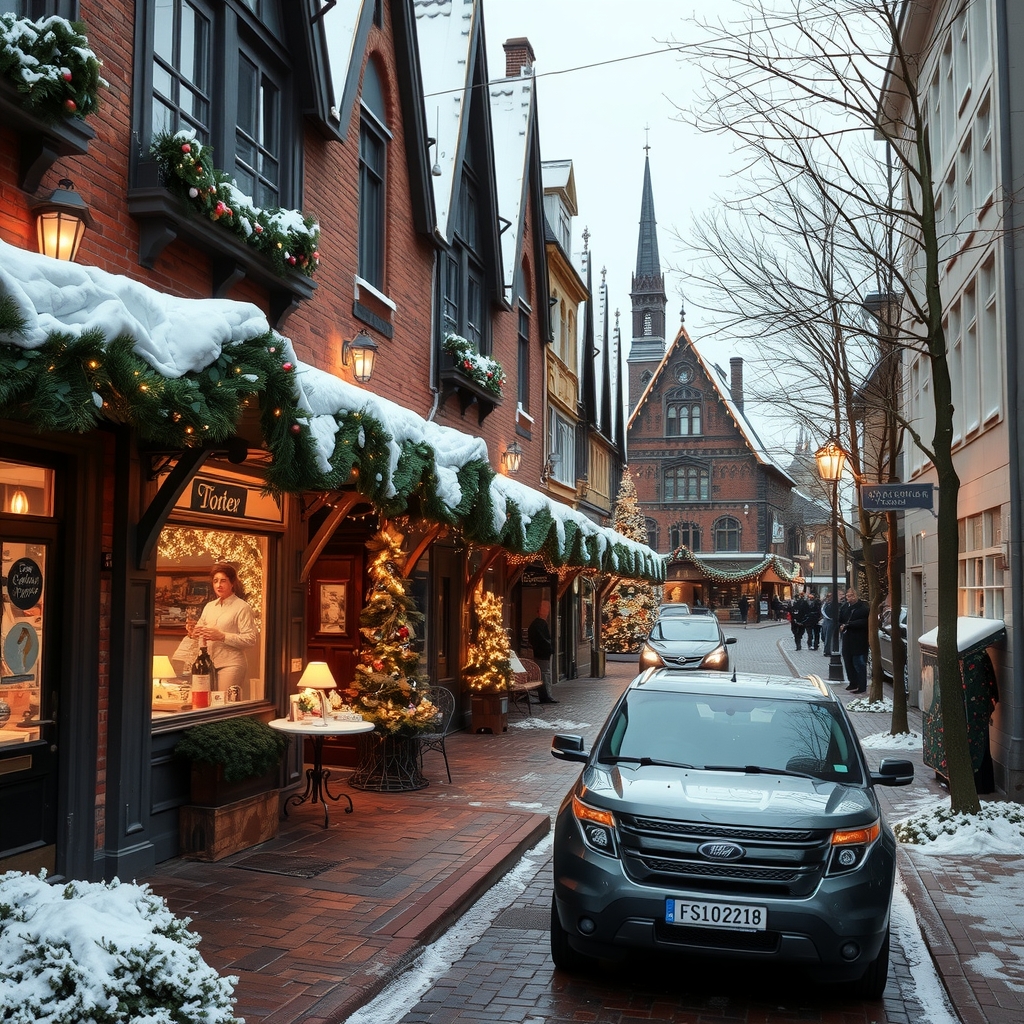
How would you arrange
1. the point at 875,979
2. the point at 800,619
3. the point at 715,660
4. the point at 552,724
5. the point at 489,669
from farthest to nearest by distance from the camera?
the point at 800,619 → the point at 715,660 → the point at 552,724 → the point at 489,669 → the point at 875,979

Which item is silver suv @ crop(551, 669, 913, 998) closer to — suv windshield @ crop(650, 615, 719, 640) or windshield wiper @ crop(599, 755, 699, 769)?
windshield wiper @ crop(599, 755, 699, 769)

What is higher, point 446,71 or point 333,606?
point 446,71

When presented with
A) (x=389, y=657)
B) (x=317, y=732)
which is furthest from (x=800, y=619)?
(x=317, y=732)

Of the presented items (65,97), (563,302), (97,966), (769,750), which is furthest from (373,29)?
(563,302)

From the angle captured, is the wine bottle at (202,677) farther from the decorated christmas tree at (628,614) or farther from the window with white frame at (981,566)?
the decorated christmas tree at (628,614)

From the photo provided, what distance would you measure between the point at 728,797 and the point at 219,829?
4.19m

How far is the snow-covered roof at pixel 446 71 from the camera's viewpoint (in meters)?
16.1

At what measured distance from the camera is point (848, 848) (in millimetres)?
5535

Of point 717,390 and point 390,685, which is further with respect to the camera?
point 717,390

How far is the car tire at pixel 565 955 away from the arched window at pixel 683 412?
235ft

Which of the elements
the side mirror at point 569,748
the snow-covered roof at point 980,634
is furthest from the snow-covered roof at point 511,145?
the side mirror at point 569,748

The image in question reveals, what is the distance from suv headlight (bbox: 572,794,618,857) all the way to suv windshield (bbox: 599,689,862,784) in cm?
70

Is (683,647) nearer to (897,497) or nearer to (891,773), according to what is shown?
(897,497)

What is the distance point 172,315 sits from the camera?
5488 millimetres
